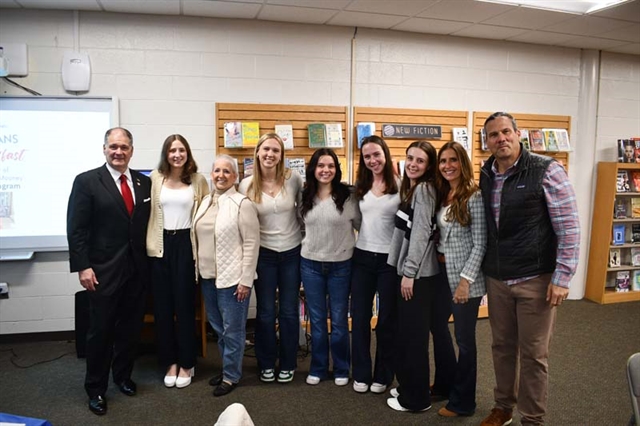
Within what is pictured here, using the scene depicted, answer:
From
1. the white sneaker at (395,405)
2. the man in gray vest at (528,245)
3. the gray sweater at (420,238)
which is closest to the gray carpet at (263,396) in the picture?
the white sneaker at (395,405)

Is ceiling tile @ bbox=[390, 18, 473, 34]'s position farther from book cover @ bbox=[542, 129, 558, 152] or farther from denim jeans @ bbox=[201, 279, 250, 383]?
denim jeans @ bbox=[201, 279, 250, 383]

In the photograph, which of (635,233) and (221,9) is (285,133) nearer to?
(221,9)

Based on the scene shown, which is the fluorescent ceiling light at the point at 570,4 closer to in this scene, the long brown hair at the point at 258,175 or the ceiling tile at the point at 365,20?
the ceiling tile at the point at 365,20

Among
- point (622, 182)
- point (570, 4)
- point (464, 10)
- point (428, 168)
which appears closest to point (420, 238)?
point (428, 168)

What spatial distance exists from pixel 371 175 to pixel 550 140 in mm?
2747

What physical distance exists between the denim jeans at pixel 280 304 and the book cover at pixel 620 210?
12.9 feet

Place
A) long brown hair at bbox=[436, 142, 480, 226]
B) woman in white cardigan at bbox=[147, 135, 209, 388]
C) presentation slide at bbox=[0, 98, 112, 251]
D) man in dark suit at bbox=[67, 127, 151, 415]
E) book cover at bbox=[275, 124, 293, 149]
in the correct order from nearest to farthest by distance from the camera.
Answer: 1. long brown hair at bbox=[436, 142, 480, 226]
2. man in dark suit at bbox=[67, 127, 151, 415]
3. woman in white cardigan at bbox=[147, 135, 209, 388]
4. presentation slide at bbox=[0, 98, 112, 251]
5. book cover at bbox=[275, 124, 293, 149]

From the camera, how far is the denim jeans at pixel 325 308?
2865 millimetres

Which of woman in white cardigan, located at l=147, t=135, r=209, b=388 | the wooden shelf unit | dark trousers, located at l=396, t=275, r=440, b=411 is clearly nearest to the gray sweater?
dark trousers, located at l=396, t=275, r=440, b=411

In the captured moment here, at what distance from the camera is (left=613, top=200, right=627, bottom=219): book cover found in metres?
4.99

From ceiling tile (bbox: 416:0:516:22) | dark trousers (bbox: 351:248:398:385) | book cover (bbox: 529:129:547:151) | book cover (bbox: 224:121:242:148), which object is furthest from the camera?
book cover (bbox: 529:129:547:151)

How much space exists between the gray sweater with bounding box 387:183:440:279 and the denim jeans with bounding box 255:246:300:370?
0.75 m

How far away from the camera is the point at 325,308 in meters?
2.96

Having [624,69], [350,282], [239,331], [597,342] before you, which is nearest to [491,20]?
[624,69]
